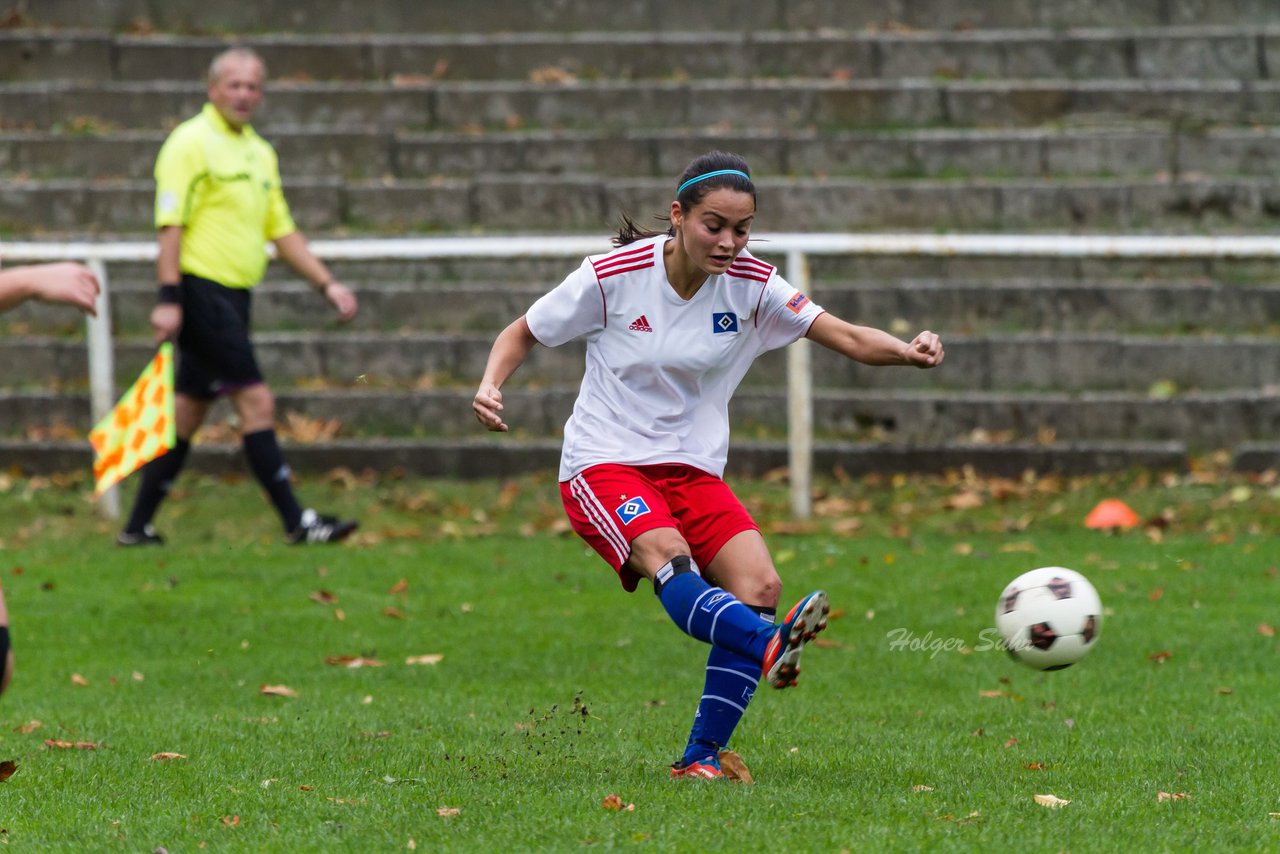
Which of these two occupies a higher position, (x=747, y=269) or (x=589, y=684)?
(x=747, y=269)

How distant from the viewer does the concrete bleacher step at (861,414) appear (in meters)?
10.5

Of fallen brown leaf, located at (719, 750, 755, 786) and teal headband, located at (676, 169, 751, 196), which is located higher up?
teal headband, located at (676, 169, 751, 196)

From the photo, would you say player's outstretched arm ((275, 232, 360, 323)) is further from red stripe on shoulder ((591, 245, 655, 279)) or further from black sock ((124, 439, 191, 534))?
red stripe on shoulder ((591, 245, 655, 279))

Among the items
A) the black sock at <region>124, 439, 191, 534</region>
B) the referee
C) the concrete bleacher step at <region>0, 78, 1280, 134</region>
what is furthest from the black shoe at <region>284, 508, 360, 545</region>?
the concrete bleacher step at <region>0, 78, 1280, 134</region>

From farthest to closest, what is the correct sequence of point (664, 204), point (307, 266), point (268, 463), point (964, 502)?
point (664, 204) < point (964, 502) < point (307, 266) < point (268, 463)

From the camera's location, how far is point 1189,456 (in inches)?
410

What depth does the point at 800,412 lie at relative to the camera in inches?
379

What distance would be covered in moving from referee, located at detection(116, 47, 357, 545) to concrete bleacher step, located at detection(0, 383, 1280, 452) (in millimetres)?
1767

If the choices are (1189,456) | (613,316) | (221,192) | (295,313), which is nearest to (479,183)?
(295,313)

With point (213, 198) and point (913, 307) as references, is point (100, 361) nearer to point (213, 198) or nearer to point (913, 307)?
point (213, 198)

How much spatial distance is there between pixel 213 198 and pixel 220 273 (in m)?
0.40

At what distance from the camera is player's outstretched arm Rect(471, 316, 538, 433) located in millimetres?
4957

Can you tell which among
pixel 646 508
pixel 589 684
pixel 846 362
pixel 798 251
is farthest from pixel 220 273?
pixel 646 508

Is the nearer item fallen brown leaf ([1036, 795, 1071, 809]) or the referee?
fallen brown leaf ([1036, 795, 1071, 809])
